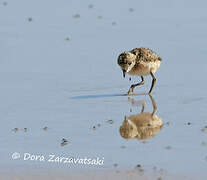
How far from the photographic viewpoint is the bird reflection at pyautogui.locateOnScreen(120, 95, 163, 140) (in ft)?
30.2

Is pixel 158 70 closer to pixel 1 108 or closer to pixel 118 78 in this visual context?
pixel 118 78

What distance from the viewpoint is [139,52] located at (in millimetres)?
11570

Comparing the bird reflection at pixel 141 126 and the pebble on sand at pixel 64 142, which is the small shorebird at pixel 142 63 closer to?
the bird reflection at pixel 141 126

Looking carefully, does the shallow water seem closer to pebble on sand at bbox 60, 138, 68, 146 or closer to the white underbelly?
pebble on sand at bbox 60, 138, 68, 146

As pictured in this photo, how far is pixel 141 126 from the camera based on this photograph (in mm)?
9531

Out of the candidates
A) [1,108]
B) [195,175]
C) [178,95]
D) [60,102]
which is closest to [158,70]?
[178,95]

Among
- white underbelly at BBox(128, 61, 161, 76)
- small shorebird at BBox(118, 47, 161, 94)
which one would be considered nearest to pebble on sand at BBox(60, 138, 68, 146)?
small shorebird at BBox(118, 47, 161, 94)

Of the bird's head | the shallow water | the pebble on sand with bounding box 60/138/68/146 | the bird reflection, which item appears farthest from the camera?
the bird's head

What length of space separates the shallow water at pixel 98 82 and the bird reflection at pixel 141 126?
0.09 m

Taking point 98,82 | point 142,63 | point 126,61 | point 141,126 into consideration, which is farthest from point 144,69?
point 141,126

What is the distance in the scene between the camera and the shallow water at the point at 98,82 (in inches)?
343

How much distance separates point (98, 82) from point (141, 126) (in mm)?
2405

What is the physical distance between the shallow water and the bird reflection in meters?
0.09

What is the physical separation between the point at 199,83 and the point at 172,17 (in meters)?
4.75
